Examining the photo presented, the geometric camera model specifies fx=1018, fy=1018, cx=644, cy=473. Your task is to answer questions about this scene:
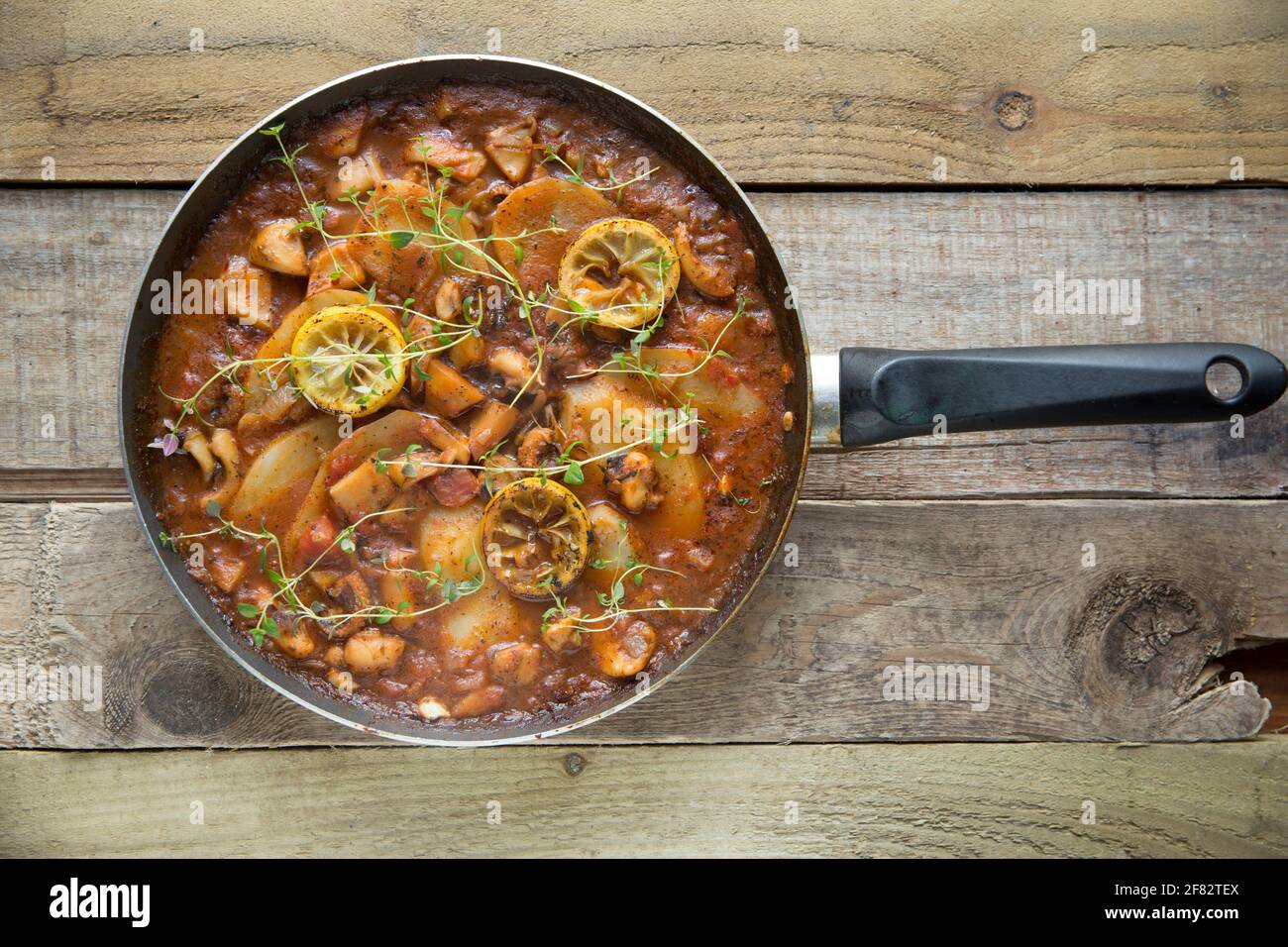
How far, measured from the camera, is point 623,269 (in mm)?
2115

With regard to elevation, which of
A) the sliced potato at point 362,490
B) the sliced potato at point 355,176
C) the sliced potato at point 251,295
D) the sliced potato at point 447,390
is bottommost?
the sliced potato at point 362,490

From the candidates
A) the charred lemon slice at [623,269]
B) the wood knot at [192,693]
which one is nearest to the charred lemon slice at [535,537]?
the charred lemon slice at [623,269]

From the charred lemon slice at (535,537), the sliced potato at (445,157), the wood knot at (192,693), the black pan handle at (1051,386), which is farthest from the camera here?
the wood knot at (192,693)

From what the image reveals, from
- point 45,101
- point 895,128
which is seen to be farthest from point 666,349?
point 45,101

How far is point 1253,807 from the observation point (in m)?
2.44

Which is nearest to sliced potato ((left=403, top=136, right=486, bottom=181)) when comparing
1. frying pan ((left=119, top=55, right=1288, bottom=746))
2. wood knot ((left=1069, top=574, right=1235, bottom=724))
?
frying pan ((left=119, top=55, right=1288, bottom=746))

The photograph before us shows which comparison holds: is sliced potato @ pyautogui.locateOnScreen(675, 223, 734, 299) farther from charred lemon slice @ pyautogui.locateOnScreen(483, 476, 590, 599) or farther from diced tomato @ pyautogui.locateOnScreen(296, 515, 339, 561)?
diced tomato @ pyautogui.locateOnScreen(296, 515, 339, 561)

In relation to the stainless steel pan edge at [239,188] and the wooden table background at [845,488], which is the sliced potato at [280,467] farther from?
the wooden table background at [845,488]

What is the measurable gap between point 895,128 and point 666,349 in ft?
2.79

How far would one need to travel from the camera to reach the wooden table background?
7.86 ft

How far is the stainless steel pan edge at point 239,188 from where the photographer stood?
6.82 feet

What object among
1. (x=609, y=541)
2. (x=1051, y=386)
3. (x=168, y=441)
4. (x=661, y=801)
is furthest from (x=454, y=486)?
(x=1051, y=386)

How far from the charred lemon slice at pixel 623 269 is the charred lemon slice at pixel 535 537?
1.24 ft

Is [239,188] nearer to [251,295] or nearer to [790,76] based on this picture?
[251,295]
